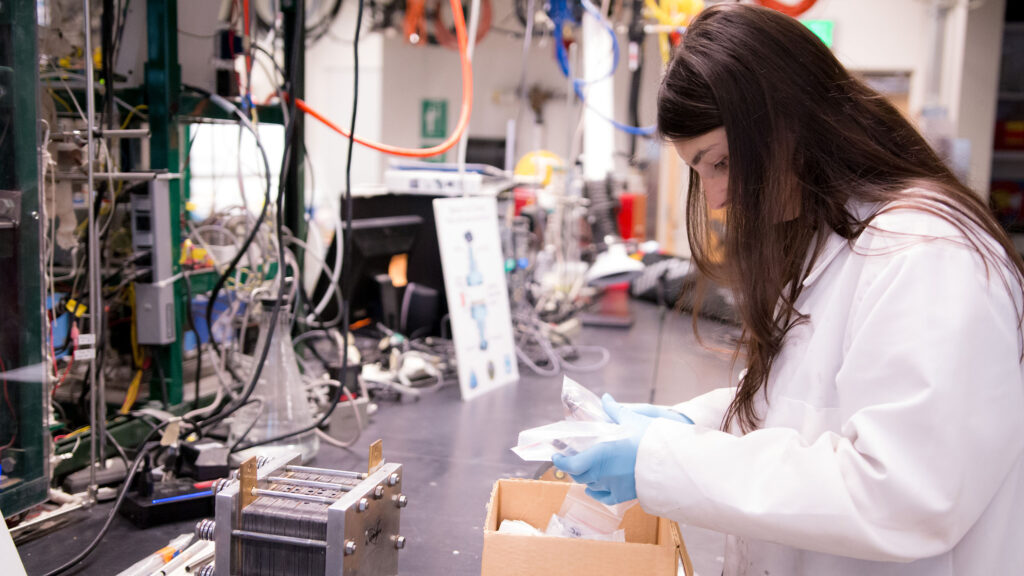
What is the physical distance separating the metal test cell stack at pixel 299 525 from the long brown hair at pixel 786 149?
49 centimetres

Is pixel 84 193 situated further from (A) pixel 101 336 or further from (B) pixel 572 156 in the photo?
(B) pixel 572 156

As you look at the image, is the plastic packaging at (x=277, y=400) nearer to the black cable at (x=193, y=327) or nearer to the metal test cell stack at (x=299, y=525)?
the black cable at (x=193, y=327)

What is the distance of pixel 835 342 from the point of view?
0.85 m

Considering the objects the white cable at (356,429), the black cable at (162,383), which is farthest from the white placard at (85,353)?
the white cable at (356,429)

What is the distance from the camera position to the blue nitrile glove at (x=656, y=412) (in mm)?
1062

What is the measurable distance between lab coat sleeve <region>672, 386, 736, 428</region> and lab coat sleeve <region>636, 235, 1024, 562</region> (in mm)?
327

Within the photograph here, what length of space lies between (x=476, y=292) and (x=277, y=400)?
0.84 meters

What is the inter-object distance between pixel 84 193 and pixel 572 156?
222 centimetres

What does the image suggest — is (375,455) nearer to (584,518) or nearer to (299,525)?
(299,525)

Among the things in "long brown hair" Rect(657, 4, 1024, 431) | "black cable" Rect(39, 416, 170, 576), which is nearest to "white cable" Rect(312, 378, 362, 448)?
"black cable" Rect(39, 416, 170, 576)

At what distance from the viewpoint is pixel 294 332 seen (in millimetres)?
2098

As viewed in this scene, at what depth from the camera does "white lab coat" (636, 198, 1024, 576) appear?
0.70 m

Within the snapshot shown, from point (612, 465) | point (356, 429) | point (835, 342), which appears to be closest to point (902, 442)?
point (835, 342)

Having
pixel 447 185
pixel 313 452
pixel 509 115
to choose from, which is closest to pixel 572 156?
pixel 447 185
